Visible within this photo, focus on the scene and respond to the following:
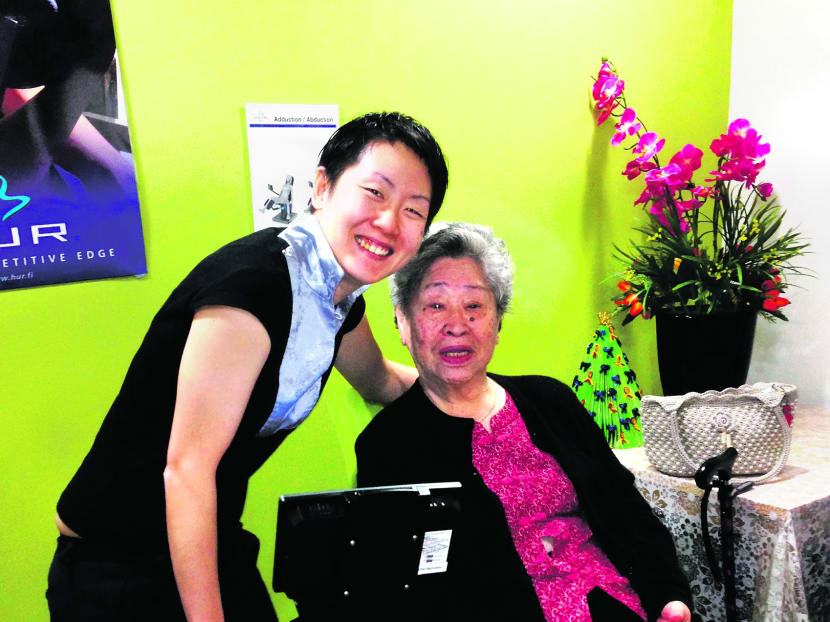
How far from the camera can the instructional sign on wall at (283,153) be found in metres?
1.77

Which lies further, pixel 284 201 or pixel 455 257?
pixel 284 201

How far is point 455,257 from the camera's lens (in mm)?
1626

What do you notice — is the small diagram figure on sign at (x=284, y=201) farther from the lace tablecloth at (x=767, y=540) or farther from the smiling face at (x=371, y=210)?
the lace tablecloth at (x=767, y=540)

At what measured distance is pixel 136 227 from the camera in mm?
1633

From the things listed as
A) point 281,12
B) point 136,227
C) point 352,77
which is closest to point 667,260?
point 352,77

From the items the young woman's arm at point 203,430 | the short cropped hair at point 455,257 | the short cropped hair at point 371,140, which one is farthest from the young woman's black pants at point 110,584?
the short cropped hair at point 455,257

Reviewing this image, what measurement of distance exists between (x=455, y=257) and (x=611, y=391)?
0.85 meters

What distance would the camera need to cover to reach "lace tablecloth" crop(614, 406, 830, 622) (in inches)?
62.3

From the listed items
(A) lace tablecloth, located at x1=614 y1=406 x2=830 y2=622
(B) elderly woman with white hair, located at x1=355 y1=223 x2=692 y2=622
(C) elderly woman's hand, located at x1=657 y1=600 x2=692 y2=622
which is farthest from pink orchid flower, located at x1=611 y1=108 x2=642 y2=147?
(C) elderly woman's hand, located at x1=657 y1=600 x2=692 y2=622

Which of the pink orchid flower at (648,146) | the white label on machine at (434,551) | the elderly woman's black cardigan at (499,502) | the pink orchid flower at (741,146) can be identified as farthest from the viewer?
the pink orchid flower at (648,146)

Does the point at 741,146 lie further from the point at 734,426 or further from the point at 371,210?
the point at 371,210

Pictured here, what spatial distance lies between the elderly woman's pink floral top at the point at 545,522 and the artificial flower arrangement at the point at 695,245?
0.78m

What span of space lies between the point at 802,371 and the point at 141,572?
2.37m

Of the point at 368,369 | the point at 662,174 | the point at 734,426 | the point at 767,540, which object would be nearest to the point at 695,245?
the point at 662,174
